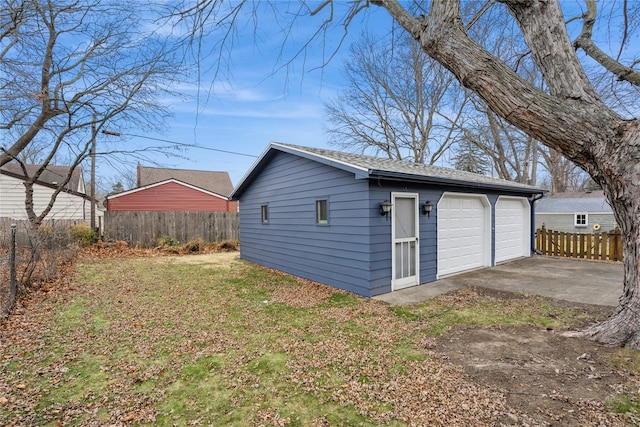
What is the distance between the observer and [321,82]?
4.82 m

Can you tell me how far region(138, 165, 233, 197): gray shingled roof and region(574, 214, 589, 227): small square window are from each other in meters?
24.0

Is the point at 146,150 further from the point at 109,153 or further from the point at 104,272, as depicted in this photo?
the point at 104,272

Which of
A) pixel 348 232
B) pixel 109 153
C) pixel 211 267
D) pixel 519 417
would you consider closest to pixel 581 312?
pixel 519 417

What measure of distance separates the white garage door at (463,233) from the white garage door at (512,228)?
747 mm

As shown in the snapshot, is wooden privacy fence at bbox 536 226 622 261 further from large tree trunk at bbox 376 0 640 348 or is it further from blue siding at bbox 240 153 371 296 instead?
blue siding at bbox 240 153 371 296

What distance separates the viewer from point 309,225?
306 inches

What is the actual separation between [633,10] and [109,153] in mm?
13812

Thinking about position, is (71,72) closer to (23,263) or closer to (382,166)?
(23,263)

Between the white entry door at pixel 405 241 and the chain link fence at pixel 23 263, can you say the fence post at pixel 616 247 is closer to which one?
the white entry door at pixel 405 241

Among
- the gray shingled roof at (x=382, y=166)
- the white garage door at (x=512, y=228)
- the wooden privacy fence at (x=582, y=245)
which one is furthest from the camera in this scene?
the wooden privacy fence at (x=582, y=245)

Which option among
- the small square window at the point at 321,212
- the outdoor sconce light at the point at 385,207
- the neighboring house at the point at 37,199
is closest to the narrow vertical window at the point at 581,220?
the outdoor sconce light at the point at 385,207

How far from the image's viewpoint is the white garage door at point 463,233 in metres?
7.72

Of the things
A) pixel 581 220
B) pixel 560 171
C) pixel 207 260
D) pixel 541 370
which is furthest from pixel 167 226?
pixel 560 171

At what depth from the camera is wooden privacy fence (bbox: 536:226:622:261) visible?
991 cm
